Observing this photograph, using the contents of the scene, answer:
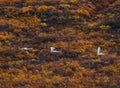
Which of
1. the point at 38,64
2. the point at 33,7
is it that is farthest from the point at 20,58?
the point at 33,7

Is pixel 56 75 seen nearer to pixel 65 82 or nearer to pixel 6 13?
pixel 65 82

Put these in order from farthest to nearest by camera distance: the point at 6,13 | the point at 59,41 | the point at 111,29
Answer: the point at 6,13 < the point at 111,29 < the point at 59,41

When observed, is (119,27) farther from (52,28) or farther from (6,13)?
(6,13)

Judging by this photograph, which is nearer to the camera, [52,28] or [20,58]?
[20,58]

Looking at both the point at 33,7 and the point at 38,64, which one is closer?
the point at 38,64

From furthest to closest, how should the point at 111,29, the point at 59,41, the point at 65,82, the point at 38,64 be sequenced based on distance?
the point at 111,29
the point at 59,41
the point at 38,64
the point at 65,82

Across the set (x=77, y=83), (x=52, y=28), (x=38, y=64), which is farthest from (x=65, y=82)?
(x=52, y=28)

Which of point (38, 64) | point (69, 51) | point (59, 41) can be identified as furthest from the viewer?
point (59, 41)
